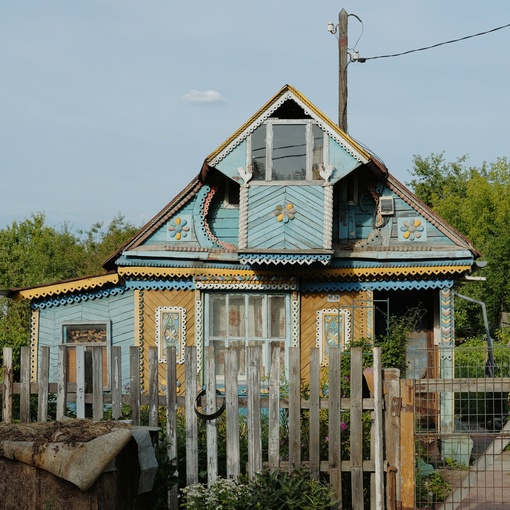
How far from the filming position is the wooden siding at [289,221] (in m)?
16.7

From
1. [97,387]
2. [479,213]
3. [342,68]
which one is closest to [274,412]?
[97,387]

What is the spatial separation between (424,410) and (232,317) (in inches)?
152

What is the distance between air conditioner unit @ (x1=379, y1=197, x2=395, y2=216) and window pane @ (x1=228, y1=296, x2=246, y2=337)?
3.04 m

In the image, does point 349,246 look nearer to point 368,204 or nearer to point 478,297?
point 368,204

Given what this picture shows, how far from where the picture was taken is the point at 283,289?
17594mm

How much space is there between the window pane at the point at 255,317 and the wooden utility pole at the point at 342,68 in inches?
228

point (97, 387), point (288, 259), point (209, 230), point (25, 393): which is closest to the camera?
point (97, 387)

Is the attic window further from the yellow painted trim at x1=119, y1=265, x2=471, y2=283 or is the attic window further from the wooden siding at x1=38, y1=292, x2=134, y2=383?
the wooden siding at x1=38, y1=292, x2=134, y2=383

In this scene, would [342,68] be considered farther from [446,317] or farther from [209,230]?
[446,317]

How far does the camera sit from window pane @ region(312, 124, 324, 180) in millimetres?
16797

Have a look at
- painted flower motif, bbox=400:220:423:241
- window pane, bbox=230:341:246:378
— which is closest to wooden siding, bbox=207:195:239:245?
window pane, bbox=230:341:246:378

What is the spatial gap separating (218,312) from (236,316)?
13.5 inches

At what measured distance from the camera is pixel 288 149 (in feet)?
55.3

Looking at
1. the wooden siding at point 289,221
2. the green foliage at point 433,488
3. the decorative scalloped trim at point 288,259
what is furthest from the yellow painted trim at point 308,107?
the green foliage at point 433,488
